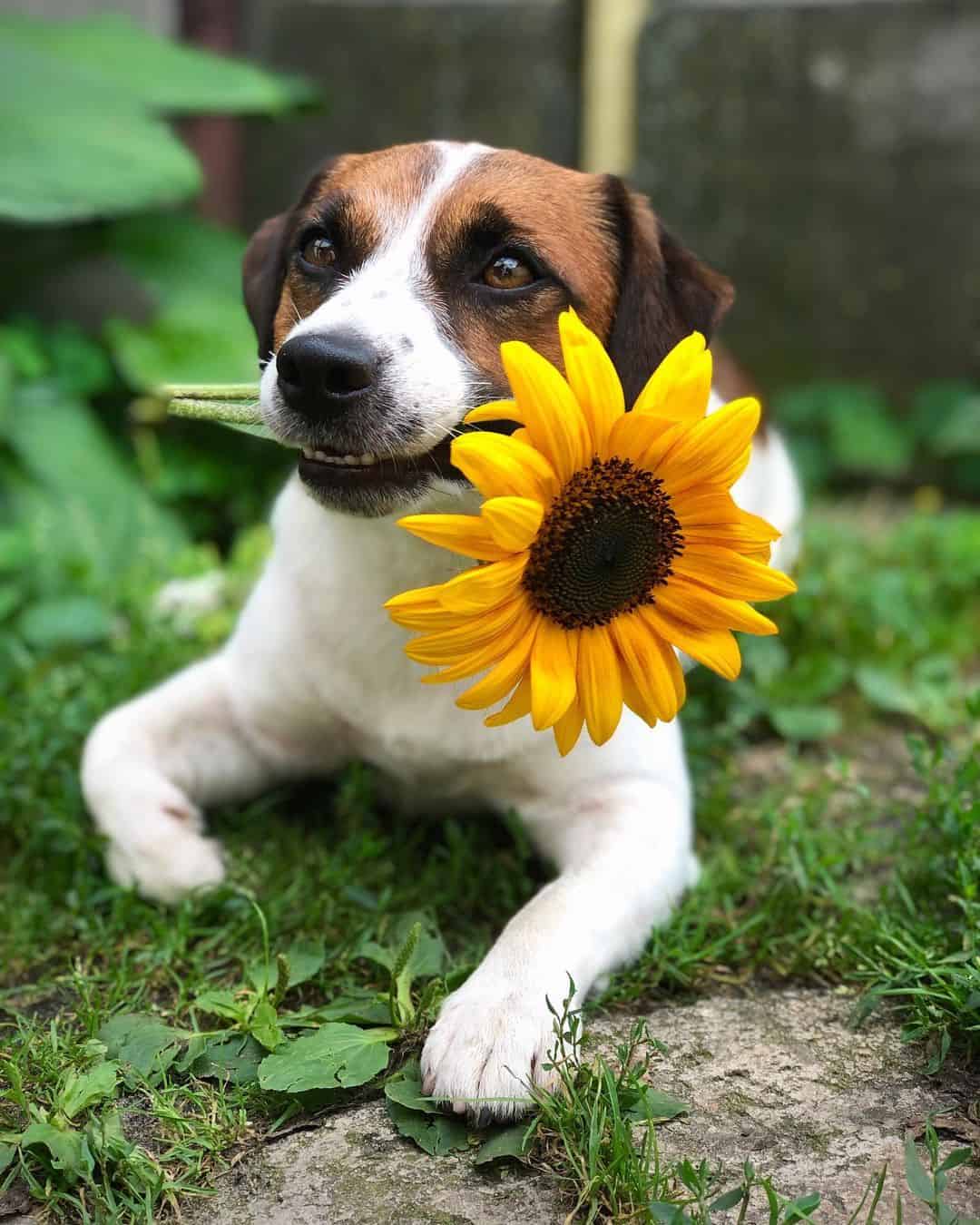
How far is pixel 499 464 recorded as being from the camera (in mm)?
1751

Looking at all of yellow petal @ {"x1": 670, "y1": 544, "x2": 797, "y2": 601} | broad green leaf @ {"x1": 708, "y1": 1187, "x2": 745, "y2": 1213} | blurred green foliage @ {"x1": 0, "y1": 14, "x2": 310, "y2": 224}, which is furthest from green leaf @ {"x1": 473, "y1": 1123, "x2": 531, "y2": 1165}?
blurred green foliage @ {"x1": 0, "y1": 14, "x2": 310, "y2": 224}

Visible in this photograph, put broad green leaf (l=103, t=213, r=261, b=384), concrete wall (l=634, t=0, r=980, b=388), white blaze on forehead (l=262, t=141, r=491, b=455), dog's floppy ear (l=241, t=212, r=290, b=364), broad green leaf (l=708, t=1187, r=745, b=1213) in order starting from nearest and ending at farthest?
broad green leaf (l=708, t=1187, r=745, b=1213) < white blaze on forehead (l=262, t=141, r=491, b=455) < dog's floppy ear (l=241, t=212, r=290, b=364) < broad green leaf (l=103, t=213, r=261, b=384) < concrete wall (l=634, t=0, r=980, b=388)

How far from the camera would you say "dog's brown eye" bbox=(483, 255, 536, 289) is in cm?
226

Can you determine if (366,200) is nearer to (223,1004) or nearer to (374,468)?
(374,468)

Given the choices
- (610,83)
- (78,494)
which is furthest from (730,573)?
(610,83)

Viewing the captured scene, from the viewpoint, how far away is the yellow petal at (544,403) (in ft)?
5.86

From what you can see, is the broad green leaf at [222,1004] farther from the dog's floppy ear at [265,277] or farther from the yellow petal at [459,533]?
the dog's floppy ear at [265,277]

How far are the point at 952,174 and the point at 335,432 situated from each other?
4108 mm

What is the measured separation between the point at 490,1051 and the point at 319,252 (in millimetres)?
1401

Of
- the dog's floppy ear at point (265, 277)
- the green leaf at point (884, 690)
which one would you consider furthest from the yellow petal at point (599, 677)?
the green leaf at point (884, 690)

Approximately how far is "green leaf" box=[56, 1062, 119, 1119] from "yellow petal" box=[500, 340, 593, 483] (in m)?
1.03

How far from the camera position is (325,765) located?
272 centimetres

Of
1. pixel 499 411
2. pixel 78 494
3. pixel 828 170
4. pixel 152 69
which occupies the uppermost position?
pixel 152 69

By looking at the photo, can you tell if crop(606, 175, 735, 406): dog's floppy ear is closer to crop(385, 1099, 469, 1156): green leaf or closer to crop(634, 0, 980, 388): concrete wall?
crop(385, 1099, 469, 1156): green leaf
